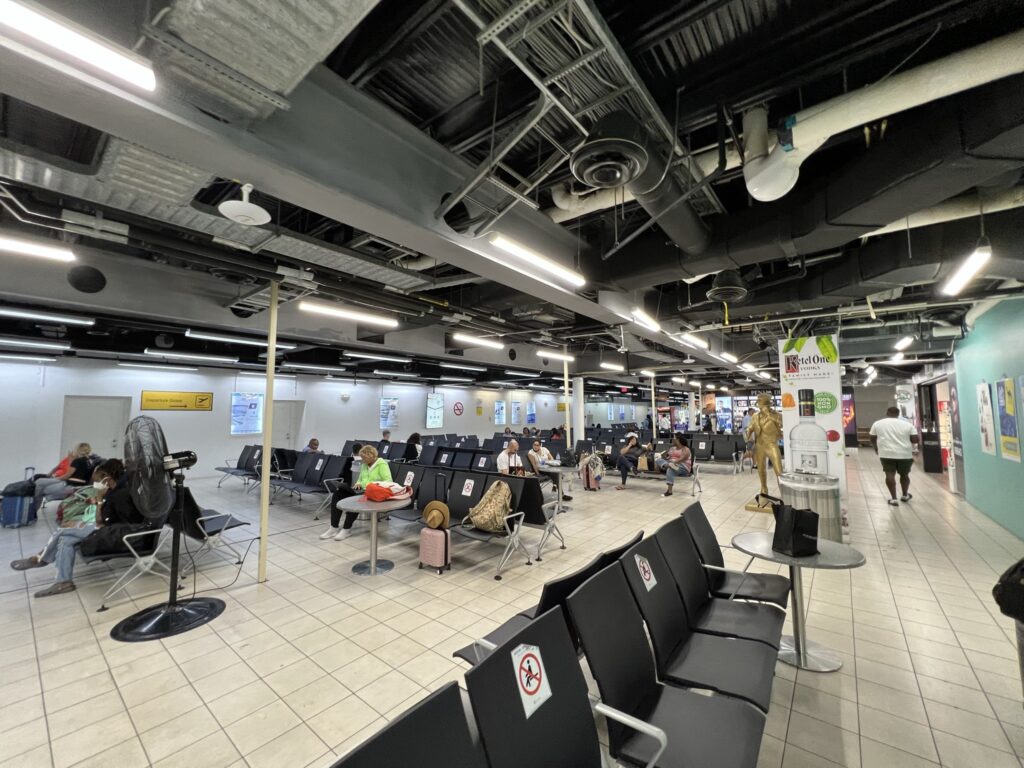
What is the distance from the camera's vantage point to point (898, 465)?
7195 mm

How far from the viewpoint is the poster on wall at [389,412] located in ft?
47.8

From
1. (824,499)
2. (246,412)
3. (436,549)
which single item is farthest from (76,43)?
(246,412)

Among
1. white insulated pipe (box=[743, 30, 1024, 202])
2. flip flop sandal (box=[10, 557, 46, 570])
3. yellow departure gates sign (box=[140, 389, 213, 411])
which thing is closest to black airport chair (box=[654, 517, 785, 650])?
white insulated pipe (box=[743, 30, 1024, 202])

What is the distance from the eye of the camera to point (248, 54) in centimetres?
163

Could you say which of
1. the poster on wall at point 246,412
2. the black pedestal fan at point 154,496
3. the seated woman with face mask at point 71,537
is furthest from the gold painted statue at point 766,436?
the poster on wall at point 246,412

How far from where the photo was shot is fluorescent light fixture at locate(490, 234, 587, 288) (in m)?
3.01

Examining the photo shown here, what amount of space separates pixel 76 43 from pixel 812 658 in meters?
4.88

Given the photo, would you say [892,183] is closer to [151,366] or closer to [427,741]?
[427,741]

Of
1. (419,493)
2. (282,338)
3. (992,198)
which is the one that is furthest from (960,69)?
(282,338)

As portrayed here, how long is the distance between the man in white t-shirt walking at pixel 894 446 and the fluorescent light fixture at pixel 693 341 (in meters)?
3.08

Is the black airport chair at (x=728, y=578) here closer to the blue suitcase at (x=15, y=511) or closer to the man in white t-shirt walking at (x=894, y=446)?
the man in white t-shirt walking at (x=894, y=446)

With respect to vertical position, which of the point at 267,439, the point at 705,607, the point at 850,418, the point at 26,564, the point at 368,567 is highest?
the point at 850,418

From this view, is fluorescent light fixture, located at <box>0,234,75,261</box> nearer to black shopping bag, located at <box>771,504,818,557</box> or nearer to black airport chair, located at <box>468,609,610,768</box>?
black airport chair, located at <box>468,609,610,768</box>

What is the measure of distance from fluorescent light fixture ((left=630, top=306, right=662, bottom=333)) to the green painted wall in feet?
13.6
